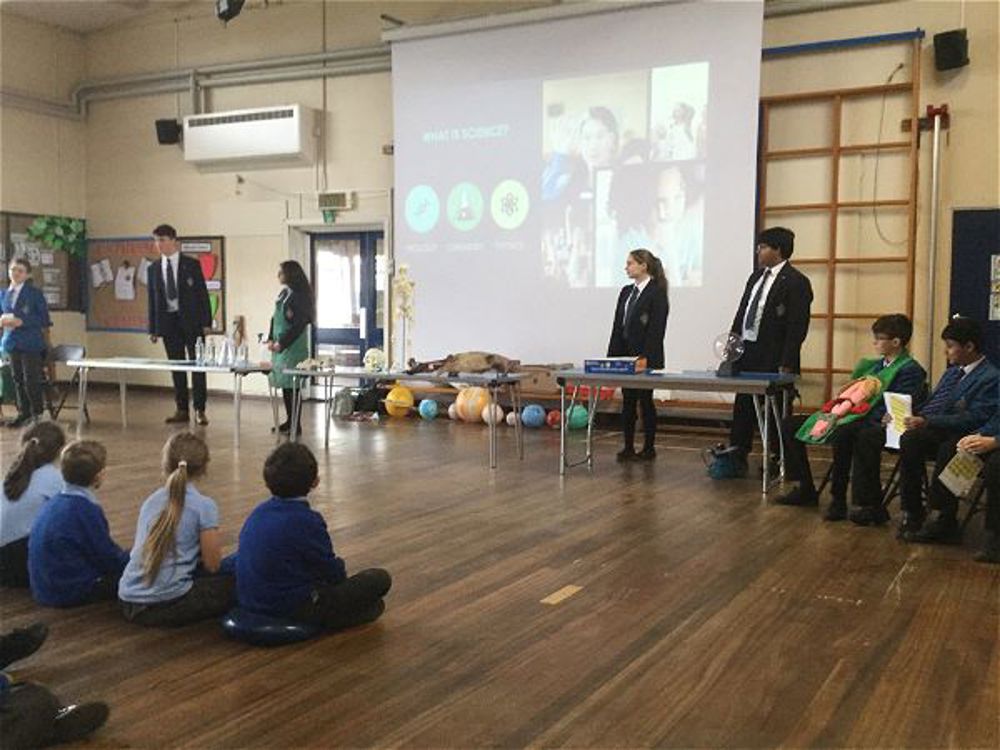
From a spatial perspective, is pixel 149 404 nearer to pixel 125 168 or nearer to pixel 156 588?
pixel 125 168

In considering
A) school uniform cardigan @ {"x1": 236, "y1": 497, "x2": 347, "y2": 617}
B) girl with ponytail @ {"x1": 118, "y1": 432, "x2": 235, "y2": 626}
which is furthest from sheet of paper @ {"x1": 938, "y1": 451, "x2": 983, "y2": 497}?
girl with ponytail @ {"x1": 118, "y1": 432, "x2": 235, "y2": 626}

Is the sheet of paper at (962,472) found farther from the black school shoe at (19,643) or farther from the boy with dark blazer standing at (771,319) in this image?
the black school shoe at (19,643)

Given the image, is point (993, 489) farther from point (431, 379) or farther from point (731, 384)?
point (431, 379)

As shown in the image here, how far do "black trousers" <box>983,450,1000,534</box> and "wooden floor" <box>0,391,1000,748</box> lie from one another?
7.3 inches

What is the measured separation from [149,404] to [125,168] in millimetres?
3322

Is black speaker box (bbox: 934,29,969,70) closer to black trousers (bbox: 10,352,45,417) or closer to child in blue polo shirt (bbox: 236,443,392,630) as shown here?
child in blue polo shirt (bbox: 236,443,392,630)

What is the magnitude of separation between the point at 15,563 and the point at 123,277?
28.1ft

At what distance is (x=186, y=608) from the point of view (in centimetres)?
→ 289

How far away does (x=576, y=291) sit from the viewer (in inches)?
319

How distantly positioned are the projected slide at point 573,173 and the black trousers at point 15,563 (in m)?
5.40

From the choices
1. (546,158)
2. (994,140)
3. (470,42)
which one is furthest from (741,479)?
(470,42)

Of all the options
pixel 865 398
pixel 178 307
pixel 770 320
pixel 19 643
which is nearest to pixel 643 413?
pixel 770 320

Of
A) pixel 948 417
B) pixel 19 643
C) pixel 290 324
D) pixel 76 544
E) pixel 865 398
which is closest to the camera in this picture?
pixel 19 643

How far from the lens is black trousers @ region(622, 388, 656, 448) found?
241 inches
